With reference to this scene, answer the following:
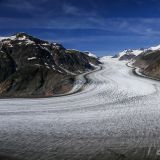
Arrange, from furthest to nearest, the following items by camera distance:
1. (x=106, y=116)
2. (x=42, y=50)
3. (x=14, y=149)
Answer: (x=42, y=50), (x=106, y=116), (x=14, y=149)

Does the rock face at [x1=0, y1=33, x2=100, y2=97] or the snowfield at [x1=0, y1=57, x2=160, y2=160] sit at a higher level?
the rock face at [x1=0, y1=33, x2=100, y2=97]

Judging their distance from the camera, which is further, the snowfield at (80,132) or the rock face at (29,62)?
the rock face at (29,62)

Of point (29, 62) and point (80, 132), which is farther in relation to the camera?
point (29, 62)

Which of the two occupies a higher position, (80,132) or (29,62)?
(29,62)

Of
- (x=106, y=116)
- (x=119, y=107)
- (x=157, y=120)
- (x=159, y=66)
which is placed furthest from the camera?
(x=159, y=66)

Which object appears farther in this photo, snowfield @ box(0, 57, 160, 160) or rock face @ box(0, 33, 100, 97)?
rock face @ box(0, 33, 100, 97)

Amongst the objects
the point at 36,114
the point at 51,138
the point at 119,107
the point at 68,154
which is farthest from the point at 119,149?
the point at 119,107

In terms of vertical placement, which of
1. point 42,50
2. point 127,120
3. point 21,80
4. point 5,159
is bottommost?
point 5,159

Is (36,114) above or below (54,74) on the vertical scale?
below

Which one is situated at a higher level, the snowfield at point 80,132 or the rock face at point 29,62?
the rock face at point 29,62

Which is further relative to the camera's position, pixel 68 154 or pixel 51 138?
pixel 51 138

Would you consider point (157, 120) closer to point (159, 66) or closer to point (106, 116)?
point (106, 116)
